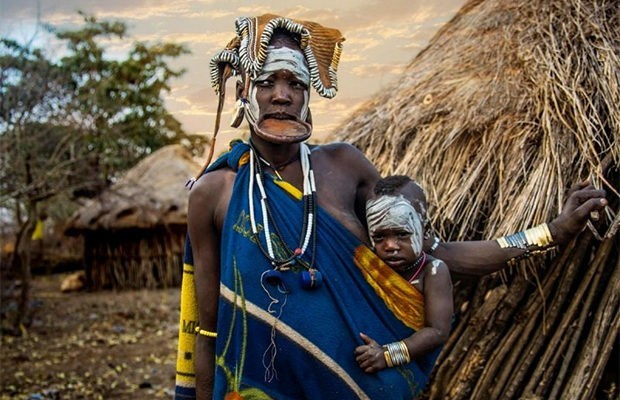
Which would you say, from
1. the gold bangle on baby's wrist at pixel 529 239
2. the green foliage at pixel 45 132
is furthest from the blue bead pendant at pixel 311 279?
the green foliage at pixel 45 132

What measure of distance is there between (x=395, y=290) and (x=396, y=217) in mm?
250

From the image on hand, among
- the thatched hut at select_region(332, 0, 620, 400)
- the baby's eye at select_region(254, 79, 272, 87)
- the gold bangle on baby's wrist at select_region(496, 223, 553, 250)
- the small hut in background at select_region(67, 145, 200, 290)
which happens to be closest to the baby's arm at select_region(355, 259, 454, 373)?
the gold bangle on baby's wrist at select_region(496, 223, 553, 250)

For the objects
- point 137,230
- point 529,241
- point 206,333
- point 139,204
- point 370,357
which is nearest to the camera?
point 370,357

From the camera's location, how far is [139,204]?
1292 cm

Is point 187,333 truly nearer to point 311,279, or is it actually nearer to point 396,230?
point 311,279

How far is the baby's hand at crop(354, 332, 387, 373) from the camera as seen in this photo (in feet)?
8.61

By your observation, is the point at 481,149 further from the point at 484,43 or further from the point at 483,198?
the point at 484,43

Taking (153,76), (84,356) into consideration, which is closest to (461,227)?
(84,356)

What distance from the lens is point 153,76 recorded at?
20.4 metres

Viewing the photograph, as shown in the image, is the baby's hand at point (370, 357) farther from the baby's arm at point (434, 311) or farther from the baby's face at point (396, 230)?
the baby's face at point (396, 230)

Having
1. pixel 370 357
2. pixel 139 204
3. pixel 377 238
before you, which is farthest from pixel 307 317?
pixel 139 204

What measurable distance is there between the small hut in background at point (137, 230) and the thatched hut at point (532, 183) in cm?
861

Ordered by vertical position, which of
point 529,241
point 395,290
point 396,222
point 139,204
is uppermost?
point 396,222

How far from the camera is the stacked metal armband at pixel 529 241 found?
10.2ft
